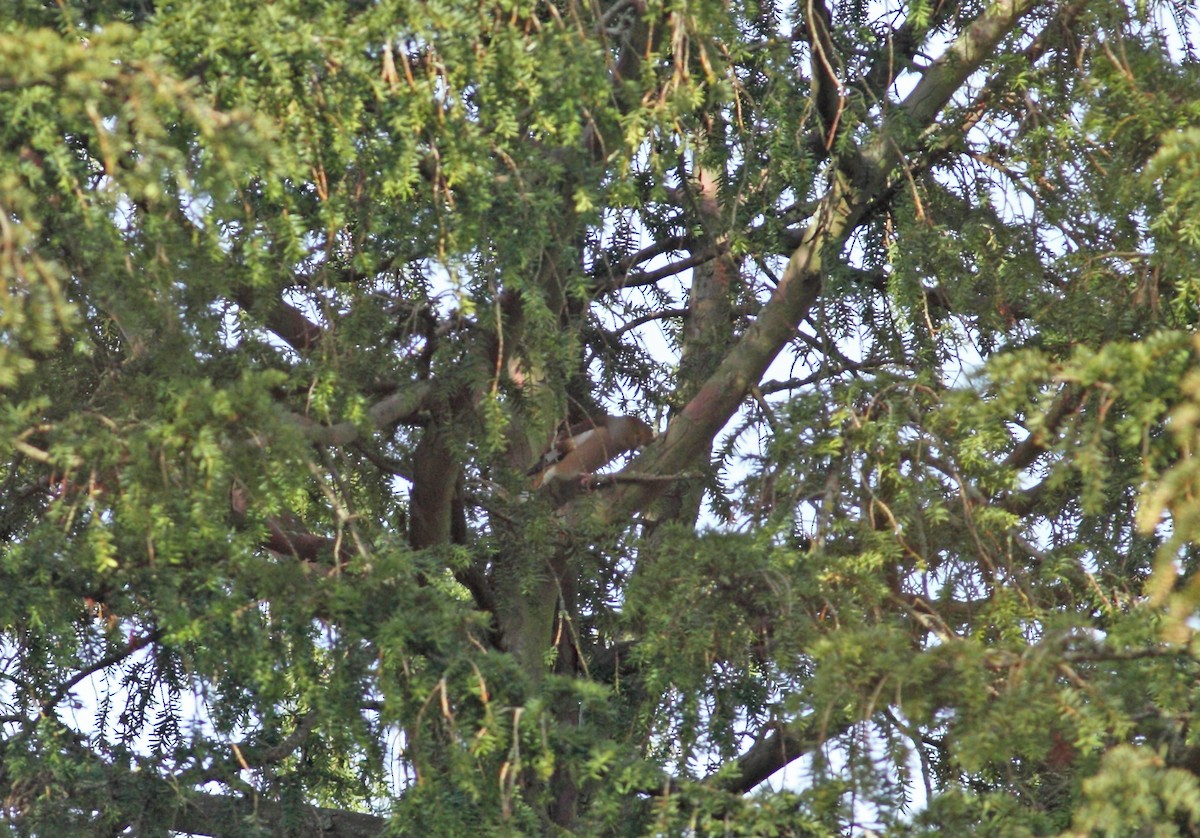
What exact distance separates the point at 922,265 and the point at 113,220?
219 cm

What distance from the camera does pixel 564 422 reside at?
5000 mm

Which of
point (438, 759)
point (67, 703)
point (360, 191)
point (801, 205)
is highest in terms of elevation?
point (801, 205)

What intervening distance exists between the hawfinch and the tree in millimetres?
195

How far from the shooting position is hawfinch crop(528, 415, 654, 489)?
5066 mm

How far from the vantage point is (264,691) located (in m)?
3.49

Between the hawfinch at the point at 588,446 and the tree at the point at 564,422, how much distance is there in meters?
0.19

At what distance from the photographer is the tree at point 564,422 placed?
3098mm

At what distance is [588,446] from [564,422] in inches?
6.4

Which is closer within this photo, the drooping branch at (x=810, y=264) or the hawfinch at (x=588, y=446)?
the drooping branch at (x=810, y=264)

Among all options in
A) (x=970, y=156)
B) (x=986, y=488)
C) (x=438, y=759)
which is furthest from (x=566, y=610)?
(x=970, y=156)

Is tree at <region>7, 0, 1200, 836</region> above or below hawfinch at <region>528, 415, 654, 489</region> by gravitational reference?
below

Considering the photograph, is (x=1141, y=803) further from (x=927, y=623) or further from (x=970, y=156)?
(x=970, y=156)

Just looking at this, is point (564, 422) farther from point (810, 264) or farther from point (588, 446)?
point (810, 264)

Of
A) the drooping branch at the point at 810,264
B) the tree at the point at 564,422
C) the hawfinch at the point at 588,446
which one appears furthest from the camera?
the hawfinch at the point at 588,446
